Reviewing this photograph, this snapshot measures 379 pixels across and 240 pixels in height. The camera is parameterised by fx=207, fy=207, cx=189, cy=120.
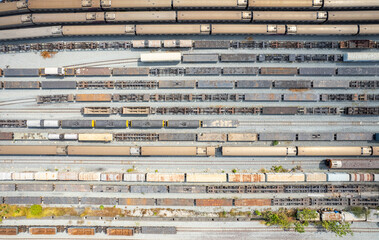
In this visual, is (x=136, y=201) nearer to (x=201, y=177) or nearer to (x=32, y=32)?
(x=201, y=177)

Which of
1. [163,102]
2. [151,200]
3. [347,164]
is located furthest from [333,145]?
[151,200]

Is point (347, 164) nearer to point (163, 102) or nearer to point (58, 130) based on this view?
point (163, 102)

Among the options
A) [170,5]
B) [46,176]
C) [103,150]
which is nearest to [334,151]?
[170,5]

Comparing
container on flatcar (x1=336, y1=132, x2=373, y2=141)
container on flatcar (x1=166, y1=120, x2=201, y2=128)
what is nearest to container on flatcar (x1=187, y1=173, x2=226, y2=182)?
container on flatcar (x1=166, y1=120, x2=201, y2=128)

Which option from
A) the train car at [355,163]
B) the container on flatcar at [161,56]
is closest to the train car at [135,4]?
the container on flatcar at [161,56]

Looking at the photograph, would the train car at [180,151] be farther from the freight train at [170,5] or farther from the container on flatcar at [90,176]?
the freight train at [170,5]

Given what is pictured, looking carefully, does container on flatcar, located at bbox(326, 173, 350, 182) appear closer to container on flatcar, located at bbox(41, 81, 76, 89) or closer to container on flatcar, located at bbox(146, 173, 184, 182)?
container on flatcar, located at bbox(146, 173, 184, 182)
